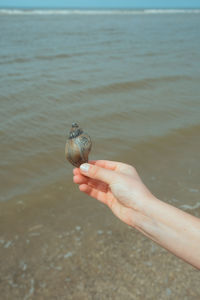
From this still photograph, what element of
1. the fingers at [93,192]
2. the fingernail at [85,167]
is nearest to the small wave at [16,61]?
the fingers at [93,192]

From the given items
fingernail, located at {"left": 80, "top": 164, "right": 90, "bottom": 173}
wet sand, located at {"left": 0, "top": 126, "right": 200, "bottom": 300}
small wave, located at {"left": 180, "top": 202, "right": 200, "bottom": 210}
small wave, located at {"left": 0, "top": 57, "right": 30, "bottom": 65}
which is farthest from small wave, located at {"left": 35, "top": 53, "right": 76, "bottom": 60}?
fingernail, located at {"left": 80, "top": 164, "right": 90, "bottom": 173}

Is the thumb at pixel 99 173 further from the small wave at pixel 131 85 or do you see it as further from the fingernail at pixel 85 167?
the small wave at pixel 131 85

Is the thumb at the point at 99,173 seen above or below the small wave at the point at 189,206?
above

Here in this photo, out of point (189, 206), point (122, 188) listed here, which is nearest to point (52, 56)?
point (189, 206)

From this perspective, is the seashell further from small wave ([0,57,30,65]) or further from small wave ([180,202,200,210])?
small wave ([0,57,30,65])

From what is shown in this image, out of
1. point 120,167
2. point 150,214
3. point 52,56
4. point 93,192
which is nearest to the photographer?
point 150,214

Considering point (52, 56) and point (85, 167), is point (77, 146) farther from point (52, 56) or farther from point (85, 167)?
point (52, 56)
